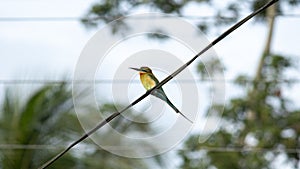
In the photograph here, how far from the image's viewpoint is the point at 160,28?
998cm

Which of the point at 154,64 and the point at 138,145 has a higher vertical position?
the point at 138,145

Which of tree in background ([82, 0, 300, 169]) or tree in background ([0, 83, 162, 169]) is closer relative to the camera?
tree in background ([0, 83, 162, 169])

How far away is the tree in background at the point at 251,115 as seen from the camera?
1042 cm

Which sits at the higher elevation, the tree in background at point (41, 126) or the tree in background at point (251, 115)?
the tree in background at point (251, 115)

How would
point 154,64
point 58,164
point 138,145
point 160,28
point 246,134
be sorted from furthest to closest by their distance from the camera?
1. point 246,134
2. point 160,28
3. point 138,145
4. point 58,164
5. point 154,64

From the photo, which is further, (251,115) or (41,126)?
(251,115)

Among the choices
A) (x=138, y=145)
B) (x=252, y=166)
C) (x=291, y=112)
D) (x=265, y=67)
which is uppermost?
(x=265, y=67)

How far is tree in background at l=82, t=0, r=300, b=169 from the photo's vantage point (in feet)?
34.2

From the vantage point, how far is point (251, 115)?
11.0 m

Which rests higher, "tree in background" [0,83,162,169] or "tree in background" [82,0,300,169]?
"tree in background" [82,0,300,169]

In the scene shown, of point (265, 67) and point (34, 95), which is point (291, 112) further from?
point (34, 95)

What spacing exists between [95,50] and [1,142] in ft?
12.6

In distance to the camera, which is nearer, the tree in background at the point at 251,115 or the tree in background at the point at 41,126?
the tree in background at the point at 41,126

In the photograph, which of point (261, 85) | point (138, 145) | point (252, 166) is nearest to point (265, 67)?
point (261, 85)
